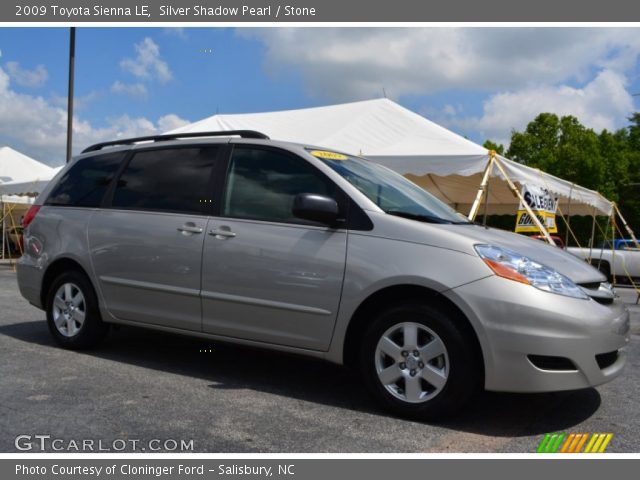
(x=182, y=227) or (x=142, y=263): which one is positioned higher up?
(x=182, y=227)

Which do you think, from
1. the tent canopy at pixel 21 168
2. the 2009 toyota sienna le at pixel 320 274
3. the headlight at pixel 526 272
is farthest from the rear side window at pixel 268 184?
the tent canopy at pixel 21 168

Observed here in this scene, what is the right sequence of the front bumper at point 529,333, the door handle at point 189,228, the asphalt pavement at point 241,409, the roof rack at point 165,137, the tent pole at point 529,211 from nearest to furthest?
the asphalt pavement at point 241,409 → the front bumper at point 529,333 → the door handle at point 189,228 → the roof rack at point 165,137 → the tent pole at point 529,211

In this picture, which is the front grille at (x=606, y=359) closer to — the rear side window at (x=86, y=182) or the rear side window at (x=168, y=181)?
the rear side window at (x=168, y=181)

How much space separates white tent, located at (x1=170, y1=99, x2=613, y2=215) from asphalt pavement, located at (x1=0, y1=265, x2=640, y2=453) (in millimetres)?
6483

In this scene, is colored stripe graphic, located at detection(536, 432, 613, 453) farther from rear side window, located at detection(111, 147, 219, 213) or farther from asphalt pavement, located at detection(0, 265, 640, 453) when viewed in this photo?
rear side window, located at detection(111, 147, 219, 213)

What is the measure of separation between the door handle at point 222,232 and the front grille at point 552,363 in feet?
6.64

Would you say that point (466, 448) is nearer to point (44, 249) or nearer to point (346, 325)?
point (346, 325)

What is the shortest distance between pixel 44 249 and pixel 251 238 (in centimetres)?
220

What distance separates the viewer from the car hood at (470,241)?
3.59 m

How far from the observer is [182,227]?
4.44 m

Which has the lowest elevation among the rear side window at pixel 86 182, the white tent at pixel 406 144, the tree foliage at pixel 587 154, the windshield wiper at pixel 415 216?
the windshield wiper at pixel 415 216

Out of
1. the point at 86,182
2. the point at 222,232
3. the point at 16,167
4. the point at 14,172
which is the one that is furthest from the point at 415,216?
the point at 16,167

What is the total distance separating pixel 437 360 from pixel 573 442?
80 cm
